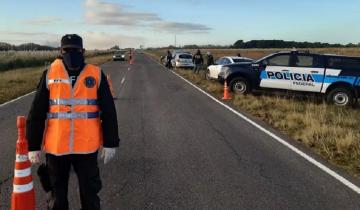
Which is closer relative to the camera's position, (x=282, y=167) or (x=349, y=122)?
(x=282, y=167)

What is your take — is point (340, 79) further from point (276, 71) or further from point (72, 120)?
point (72, 120)

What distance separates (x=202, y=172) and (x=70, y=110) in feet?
11.2

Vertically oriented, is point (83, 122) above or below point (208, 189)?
above

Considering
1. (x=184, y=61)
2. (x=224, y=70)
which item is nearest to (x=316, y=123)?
(x=224, y=70)

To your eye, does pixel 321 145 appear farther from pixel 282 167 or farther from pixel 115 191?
pixel 115 191

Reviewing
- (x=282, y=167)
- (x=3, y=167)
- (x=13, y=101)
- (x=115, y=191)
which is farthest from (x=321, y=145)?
(x=13, y=101)

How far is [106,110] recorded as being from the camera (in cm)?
411

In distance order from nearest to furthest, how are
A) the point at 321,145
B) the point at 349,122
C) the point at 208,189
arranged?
the point at 208,189 → the point at 321,145 → the point at 349,122

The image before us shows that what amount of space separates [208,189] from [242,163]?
1624 millimetres

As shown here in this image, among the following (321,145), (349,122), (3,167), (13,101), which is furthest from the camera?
(13,101)

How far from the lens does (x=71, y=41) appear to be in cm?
391

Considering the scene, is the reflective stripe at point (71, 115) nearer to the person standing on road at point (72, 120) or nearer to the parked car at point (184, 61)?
the person standing on road at point (72, 120)

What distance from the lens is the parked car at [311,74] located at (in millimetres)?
15820

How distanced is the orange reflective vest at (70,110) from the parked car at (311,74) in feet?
44.0
